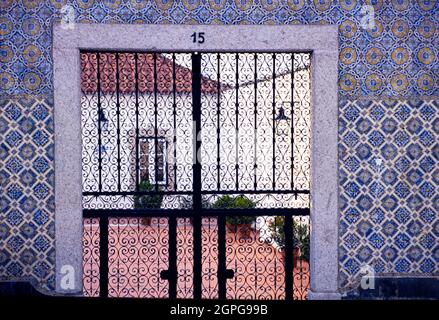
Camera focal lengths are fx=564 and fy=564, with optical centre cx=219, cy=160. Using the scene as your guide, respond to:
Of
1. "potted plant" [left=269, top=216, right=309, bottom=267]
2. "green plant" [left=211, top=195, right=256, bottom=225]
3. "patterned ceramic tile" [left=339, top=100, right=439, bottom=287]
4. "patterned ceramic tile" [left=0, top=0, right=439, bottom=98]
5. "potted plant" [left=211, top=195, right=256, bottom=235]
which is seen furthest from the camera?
"potted plant" [left=269, top=216, right=309, bottom=267]

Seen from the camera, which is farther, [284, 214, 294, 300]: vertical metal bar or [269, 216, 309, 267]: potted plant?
[269, 216, 309, 267]: potted plant

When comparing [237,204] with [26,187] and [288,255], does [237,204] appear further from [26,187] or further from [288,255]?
[26,187]

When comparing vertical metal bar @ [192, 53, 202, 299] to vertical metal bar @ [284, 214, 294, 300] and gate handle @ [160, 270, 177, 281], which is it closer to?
gate handle @ [160, 270, 177, 281]

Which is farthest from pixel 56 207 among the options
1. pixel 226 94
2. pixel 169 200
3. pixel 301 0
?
pixel 301 0

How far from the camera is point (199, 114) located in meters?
5.35

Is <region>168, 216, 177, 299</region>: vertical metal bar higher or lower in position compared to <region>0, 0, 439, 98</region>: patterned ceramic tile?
lower

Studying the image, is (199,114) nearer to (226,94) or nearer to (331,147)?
(226,94)

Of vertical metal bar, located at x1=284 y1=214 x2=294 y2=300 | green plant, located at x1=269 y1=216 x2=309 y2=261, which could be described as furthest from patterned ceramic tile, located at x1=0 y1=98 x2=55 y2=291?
green plant, located at x1=269 y1=216 x2=309 y2=261

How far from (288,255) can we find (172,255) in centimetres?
113

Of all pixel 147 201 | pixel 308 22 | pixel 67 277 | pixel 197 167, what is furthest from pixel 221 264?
pixel 308 22

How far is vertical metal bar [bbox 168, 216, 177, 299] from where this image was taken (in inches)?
214

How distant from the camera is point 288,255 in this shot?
549 cm

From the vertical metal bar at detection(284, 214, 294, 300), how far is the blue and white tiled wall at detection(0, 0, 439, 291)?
48 cm

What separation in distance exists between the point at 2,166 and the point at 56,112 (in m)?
0.71
